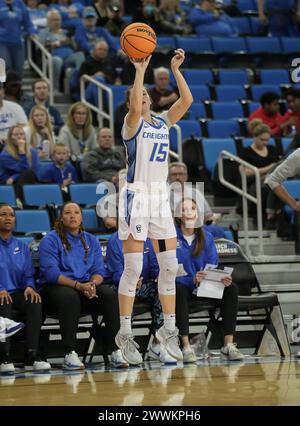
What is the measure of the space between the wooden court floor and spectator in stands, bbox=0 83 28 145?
4.47 meters

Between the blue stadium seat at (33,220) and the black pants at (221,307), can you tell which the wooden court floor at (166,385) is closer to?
the black pants at (221,307)

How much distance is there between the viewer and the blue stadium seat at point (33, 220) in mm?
11242

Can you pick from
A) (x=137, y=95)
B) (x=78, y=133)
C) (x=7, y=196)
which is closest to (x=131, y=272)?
(x=137, y=95)

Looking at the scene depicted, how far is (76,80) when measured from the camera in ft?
51.5

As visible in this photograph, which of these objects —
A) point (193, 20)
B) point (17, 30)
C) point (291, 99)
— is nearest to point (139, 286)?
point (291, 99)

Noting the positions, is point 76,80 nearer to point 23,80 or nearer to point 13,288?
point 23,80

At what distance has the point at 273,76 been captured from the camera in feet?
54.8

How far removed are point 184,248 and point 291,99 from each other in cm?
471

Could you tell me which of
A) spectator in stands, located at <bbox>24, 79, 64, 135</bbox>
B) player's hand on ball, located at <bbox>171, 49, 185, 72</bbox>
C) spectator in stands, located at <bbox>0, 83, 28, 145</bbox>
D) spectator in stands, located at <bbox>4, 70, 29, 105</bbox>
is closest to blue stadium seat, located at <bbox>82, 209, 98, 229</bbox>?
spectator in stands, located at <bbox>0, 83, 28, 145</bbox>

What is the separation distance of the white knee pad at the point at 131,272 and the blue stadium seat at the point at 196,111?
21.7 ft

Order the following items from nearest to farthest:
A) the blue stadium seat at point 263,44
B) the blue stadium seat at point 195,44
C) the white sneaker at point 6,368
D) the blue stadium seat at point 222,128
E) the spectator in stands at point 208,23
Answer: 1. the white sneaker at point 6,368
2. the blue stadium seat at point 222,128
3. the blue stadium seat at point 195,44
4. the blue stadium seat at point 263,44
5. the spectator in stands at point 208,23

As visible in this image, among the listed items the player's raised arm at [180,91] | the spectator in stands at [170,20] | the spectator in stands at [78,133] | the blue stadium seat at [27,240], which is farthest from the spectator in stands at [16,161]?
the spectator in stands at [170,20]

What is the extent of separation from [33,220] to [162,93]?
3783 millimetres

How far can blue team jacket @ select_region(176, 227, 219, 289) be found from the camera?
33.1 ft
